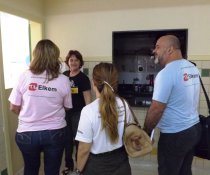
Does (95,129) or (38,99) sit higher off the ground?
(38,99)

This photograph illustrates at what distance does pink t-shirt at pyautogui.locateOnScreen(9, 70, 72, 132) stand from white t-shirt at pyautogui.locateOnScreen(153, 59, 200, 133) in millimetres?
634

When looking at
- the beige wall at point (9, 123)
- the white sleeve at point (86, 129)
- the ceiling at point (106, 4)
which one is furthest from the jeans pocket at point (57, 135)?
the ceiling at point (106, 4)

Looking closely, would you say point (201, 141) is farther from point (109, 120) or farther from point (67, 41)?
Answer: point (67, 41)

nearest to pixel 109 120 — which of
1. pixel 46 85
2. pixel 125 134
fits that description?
pixel 125 134

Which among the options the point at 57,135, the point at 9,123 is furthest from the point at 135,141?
the point at 9,123

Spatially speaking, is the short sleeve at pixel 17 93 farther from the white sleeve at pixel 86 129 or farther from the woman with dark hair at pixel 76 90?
the woman with dark hair at pixel 76 90

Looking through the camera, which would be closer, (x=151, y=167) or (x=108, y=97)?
(x=108, y=97)

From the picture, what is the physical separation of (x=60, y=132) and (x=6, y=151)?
3.03 ft

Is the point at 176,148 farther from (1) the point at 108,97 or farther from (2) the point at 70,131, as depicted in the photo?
(2) the point at 70,131

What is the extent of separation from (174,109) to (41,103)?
0.86 m

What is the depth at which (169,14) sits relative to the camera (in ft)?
8.48

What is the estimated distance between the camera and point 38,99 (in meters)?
1.50

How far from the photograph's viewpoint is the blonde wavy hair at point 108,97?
119 centimetres

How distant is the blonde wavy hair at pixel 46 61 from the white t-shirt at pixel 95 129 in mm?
442
